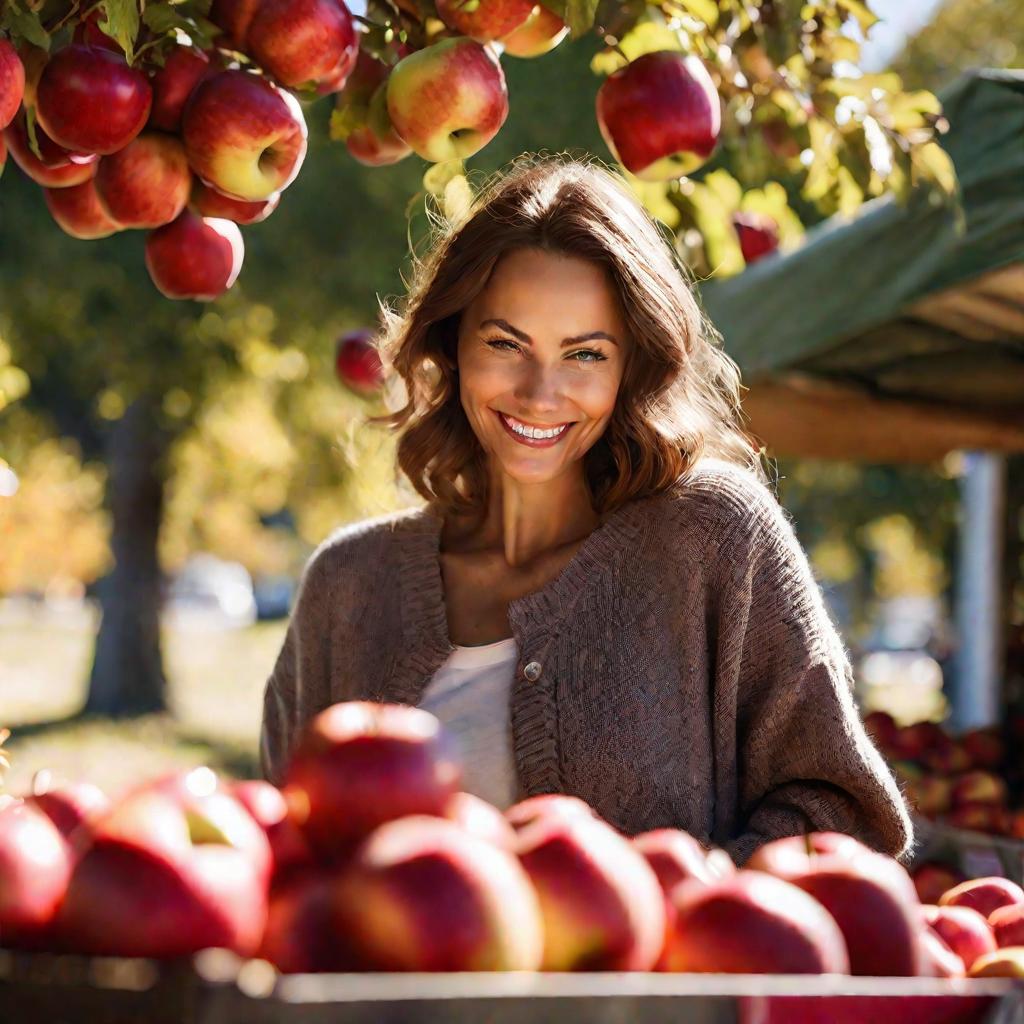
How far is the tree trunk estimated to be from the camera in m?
12.9

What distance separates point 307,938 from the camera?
90 centimetres

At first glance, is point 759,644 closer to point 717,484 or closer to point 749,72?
point 717,484

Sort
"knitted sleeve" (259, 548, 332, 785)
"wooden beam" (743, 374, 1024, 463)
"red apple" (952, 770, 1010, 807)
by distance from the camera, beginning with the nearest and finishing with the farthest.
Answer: "knitted sleeve" (259, 548, 332, 785) → "red apple" (952, 770, 1010, 807) → "wooden beam" (743, 374, 1024, 463)

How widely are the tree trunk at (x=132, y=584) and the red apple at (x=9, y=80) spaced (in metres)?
11.6

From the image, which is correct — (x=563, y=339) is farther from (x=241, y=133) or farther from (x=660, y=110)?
(x=241, y=133)

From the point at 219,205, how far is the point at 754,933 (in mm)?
1303


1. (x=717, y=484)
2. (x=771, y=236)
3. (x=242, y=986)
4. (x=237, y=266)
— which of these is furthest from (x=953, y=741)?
(x=242, y=986)

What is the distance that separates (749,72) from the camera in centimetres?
223

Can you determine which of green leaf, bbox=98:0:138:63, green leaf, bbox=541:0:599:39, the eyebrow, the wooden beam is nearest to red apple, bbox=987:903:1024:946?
the eyebrow

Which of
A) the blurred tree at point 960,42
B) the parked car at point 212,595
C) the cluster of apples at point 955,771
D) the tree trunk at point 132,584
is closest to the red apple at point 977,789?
the cluster of apples at point 955,771

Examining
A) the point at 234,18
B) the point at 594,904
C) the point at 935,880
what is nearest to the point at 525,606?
the point at 234,18

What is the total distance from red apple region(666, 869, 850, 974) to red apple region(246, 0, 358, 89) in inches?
46.4

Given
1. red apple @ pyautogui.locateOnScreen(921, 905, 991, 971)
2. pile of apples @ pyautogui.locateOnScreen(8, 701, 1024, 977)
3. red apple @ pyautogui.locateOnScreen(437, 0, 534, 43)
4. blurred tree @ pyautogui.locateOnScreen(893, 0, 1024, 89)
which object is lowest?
red apple @ pyautogui.locateOnScreen(921, 905, 991, 971)

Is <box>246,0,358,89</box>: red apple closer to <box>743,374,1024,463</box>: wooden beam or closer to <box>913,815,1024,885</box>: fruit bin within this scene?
<box>913,815,1024,885</box>: fruit bin
